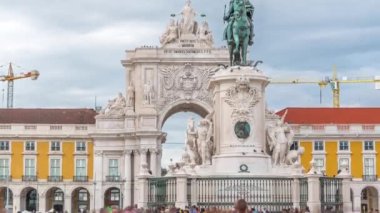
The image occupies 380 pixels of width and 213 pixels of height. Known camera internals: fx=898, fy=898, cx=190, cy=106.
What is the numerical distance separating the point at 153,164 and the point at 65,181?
9483 millimetres

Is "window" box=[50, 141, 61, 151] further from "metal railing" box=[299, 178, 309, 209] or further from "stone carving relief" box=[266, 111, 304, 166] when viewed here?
"metal railing" box=[299, 178, 309, 209]

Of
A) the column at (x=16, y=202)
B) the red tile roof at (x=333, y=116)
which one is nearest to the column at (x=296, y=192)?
the red tile roof at (x=333, y=116)

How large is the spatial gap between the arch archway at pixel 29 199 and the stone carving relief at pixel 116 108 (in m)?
10.8

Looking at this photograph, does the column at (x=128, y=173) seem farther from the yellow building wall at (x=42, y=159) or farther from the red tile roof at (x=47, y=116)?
the yellow building wall at (x=42, y=159)

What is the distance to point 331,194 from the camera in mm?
31094

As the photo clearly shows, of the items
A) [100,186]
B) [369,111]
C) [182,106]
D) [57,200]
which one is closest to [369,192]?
[369,111]

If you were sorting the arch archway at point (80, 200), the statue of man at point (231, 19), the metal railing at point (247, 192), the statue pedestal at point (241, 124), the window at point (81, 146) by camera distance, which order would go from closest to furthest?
the metal railing at point (247, 192) < the statue pedestal at point (241, 124) < the statue of man at point (231, 19) < the window at point (81, 146) < the arch archway at point (80, 200)

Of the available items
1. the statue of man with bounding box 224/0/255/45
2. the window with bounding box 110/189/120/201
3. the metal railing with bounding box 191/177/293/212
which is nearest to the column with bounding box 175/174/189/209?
the metal railing with bounding box 191/177/293/212

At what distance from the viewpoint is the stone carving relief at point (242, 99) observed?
30797 millimetres

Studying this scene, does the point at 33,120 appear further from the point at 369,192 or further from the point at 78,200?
the point at 369,192

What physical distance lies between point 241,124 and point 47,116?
63937 mm

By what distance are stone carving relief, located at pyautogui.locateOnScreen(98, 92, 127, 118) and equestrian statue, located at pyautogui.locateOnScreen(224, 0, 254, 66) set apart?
58.4 meters

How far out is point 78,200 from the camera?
3834 inches

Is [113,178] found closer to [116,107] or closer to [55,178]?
[55,178]
